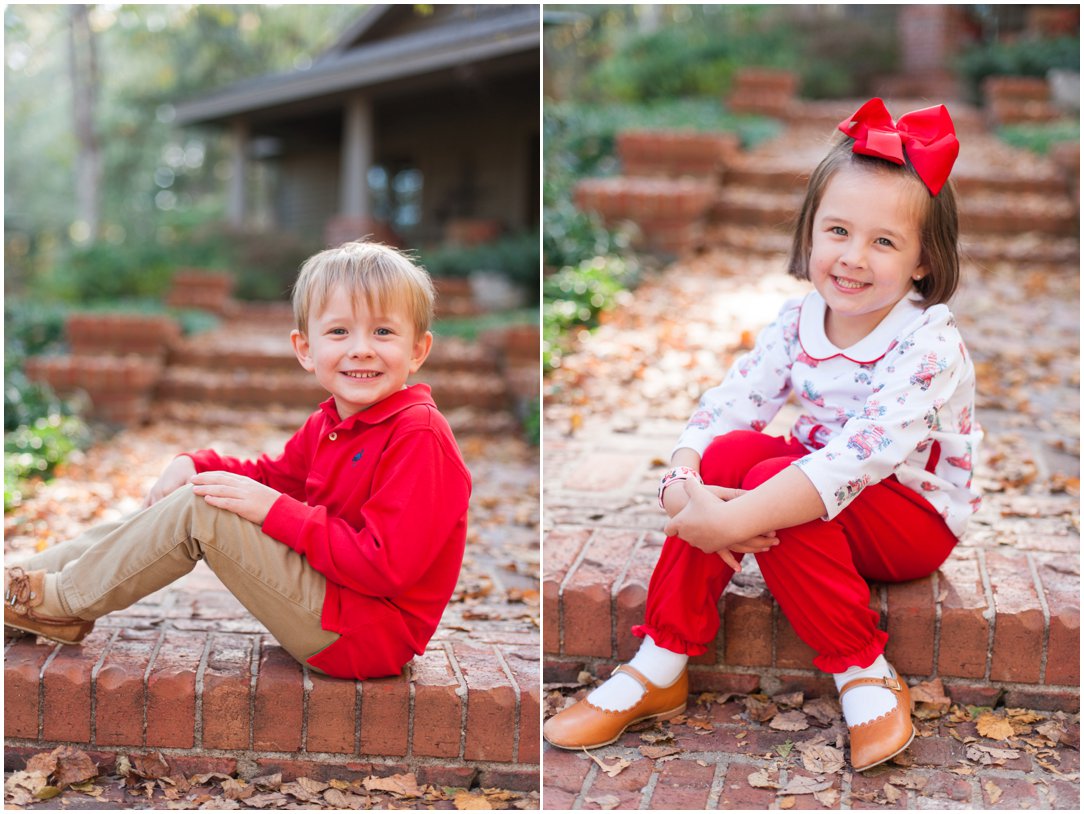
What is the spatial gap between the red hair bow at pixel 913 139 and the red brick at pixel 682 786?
1.29 metres

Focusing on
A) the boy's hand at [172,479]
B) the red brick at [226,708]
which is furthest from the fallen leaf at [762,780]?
the boy's hand at [172,479]

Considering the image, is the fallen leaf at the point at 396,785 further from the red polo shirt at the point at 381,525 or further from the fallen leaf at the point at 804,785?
the fallen leaf at the point at 804,785

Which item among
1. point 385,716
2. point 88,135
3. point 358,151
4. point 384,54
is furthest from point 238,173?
point 385,716

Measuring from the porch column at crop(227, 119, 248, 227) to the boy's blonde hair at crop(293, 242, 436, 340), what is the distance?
1320 cm

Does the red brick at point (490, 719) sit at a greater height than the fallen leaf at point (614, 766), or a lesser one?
greater

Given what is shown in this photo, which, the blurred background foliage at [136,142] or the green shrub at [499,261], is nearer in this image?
the green shrub at [499,261]

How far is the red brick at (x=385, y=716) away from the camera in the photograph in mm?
2111

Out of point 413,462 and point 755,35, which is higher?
point 755,35

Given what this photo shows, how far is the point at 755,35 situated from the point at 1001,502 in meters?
12.1

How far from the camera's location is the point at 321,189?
17.1 metres

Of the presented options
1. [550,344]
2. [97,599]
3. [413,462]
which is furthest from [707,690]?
[550,344]

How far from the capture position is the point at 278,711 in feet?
6.97

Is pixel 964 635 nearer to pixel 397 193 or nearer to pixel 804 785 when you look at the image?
pixel 804 785

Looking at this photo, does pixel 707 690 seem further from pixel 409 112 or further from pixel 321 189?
pixel 321 189
